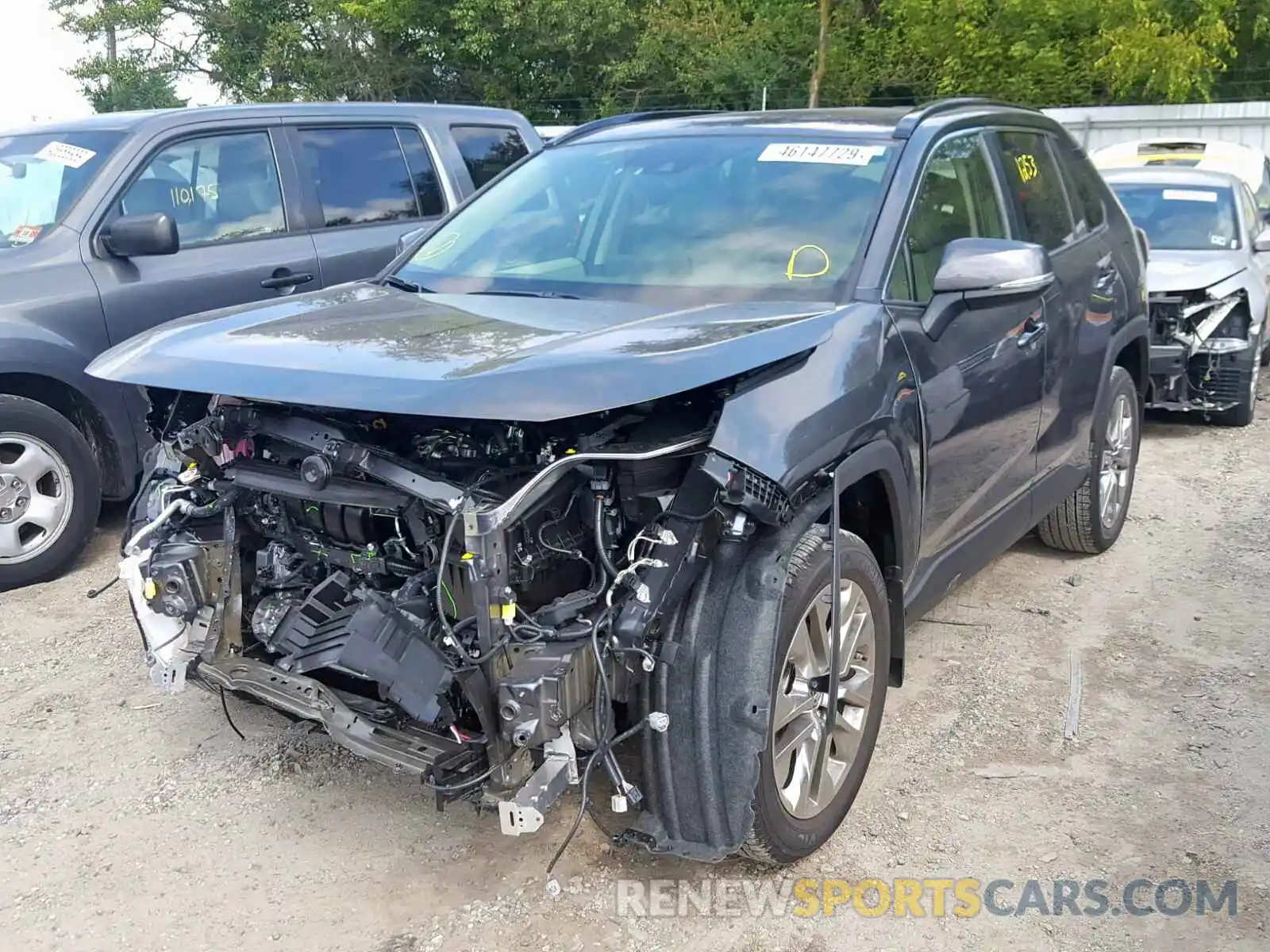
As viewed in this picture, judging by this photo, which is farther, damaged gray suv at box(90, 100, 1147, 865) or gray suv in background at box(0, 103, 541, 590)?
gray suv in background at box(0, 103, 541, 590)

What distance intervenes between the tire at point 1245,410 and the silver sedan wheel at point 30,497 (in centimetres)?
704

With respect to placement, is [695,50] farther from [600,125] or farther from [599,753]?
[599,753]

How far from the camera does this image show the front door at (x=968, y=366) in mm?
3500

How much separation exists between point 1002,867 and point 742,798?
0.88 m

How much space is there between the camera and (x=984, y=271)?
3334 millimetres

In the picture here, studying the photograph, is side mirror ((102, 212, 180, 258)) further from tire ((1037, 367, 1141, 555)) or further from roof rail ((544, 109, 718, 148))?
tire ((1037, 367, 1141, 555))

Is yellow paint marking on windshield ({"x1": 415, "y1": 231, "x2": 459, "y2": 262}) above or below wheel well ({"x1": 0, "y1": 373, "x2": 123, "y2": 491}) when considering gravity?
above

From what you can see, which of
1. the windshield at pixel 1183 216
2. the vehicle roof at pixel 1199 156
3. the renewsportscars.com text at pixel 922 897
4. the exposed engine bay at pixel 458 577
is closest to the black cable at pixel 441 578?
the exposed engine bay at pixel 458 577

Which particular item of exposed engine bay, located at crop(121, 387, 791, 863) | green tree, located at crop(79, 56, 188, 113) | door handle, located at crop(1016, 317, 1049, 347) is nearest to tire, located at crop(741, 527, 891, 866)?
exposed engine bay, located at crop(121, 387, 791, 863)

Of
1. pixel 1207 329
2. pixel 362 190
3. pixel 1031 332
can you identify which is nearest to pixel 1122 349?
pixel 1031 332

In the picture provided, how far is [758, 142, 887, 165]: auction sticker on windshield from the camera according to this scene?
3.73 metres

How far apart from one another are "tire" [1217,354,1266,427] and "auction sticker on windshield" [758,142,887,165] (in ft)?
16.8

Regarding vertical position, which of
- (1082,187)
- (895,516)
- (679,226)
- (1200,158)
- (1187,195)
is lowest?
(1200,158)

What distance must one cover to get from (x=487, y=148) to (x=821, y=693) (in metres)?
4.94
